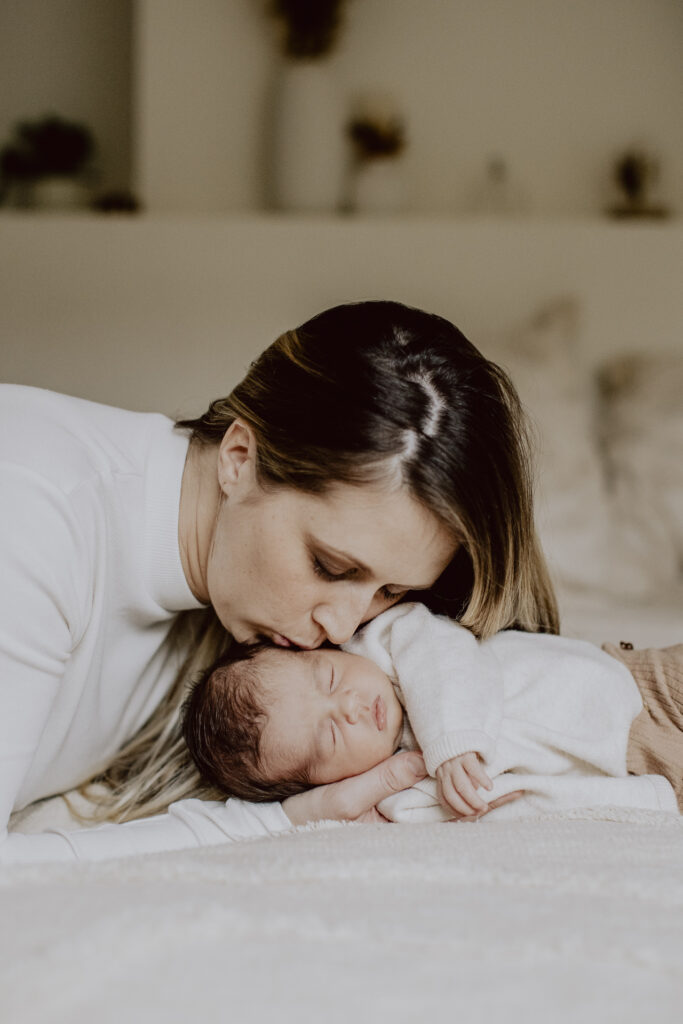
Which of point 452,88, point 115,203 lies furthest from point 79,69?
point 452,88

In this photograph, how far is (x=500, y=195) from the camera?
107 inches

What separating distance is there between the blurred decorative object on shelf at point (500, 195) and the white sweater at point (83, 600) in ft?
5.67

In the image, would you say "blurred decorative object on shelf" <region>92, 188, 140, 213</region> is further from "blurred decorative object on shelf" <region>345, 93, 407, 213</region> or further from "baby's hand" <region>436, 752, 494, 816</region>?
"baby's hand" <region>436, 752, 494, 816</region>

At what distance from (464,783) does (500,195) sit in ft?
6.70

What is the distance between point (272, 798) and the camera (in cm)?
130

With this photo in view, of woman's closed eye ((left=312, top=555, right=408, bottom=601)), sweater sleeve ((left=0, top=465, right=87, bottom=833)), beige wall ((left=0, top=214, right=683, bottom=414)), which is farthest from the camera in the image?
beige wall ((left=0, top=214, right=683, bottom=414))

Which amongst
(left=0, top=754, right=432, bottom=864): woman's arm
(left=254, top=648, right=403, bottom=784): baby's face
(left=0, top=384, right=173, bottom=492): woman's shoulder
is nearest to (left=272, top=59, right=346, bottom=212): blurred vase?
(left=0, top=384, right=173, bottom=492): woman's shoulder

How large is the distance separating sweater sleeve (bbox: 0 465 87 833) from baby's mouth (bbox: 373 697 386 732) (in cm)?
44

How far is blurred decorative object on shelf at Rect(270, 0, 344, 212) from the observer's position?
2.55 metres

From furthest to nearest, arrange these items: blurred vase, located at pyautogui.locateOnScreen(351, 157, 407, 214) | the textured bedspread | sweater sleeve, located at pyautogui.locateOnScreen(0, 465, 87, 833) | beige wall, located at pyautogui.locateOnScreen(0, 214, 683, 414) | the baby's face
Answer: blurred vase, located at pyautogui.locateOnScreen(351, 157, 407, 214) < beige wall, located at pyautogui.locateOnScreen(0, 214, 683, 414) < the baby's face < sweater sleeve, located at pyautogui.locateOnScreen(0, 465, 87, 833) < the textured bedspread

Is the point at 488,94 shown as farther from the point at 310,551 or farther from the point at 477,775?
the point at 477,775

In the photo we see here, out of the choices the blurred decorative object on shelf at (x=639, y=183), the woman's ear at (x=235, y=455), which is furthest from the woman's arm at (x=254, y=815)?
the blurred decorative object on shelf at (x=639, y=183)

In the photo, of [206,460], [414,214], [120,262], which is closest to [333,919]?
[206,460]

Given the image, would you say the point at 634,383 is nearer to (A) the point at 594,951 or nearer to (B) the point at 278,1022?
(A) the point at 594,951
